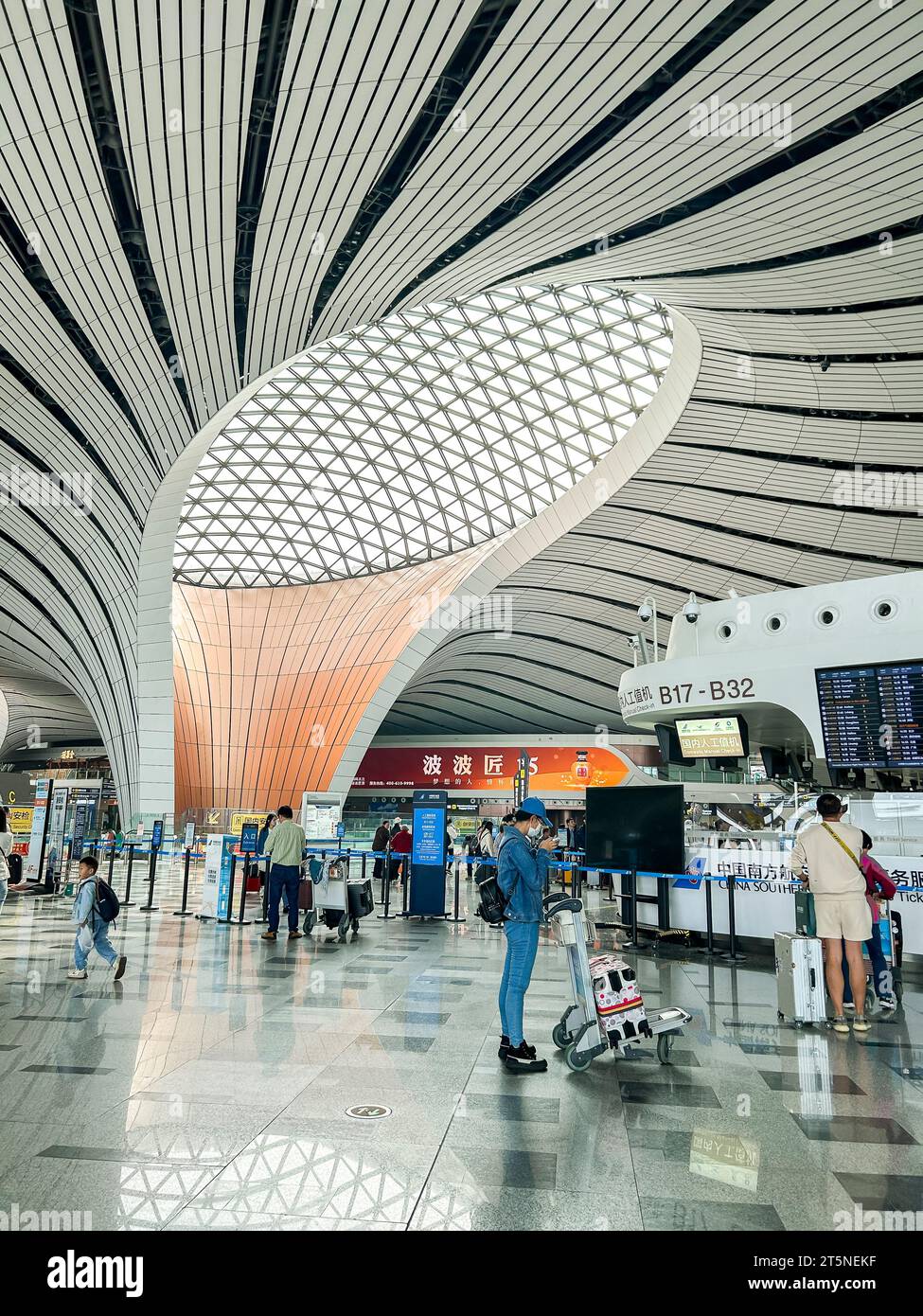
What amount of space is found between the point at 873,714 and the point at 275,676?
35.6 metres

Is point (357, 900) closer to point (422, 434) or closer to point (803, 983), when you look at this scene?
point (803, 983)

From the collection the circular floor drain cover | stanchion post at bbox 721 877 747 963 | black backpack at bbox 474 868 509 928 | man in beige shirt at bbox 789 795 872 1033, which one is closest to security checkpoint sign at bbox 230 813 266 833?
stanchion post at bbox 721 877 747 963

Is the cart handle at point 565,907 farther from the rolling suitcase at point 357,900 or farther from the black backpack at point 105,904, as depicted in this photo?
the rolling suitcase at point 357,900

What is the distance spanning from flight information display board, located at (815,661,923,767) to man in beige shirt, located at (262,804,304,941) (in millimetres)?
8257

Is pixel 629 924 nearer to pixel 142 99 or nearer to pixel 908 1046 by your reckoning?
pixel 908 1046

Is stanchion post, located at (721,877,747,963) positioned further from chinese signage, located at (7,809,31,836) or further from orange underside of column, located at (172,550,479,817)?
orange underside of column, located at (172,550,479,817)

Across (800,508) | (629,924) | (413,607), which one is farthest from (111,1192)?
(413,607)

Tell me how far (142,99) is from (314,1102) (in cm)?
1256

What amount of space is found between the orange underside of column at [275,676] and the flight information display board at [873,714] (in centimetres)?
2657

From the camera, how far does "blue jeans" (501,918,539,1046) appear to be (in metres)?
6.04

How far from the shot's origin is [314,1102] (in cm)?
503

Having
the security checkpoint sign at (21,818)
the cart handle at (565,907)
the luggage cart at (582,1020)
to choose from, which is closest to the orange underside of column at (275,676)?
the security checkpoint sign at (21,818)

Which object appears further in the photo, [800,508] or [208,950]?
[800,508]

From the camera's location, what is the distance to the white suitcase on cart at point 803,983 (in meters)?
7.55
